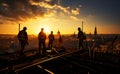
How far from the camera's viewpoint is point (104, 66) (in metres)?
8.52

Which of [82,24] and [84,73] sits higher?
[82,24]

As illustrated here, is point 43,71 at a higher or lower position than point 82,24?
lower

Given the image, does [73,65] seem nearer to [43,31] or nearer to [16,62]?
[16,62]

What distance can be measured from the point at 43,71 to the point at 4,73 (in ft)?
6.78

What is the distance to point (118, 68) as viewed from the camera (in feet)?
25.6

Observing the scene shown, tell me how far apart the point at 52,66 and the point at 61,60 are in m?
1.06

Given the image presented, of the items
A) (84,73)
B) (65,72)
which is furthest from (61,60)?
(84,73)

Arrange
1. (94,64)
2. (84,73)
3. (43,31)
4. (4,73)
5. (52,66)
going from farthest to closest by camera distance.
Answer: (43,31) < (52,66) < (94,64) < (84,73) < (4,73)

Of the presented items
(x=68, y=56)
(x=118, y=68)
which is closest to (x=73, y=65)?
(x=68, y=56)

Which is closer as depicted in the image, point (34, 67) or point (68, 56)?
point (34, 67)

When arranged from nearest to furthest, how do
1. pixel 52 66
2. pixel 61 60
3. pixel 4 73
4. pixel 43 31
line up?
pixel 4 73 < pixel 52 66 < pixel 61 60 < pixel 43 31

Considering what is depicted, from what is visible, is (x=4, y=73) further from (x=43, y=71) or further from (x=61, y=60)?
(x=61, y=60)

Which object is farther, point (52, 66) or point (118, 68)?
point (52, 66)

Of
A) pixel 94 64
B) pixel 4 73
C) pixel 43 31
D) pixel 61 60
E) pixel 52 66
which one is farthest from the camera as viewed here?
pixel 43 31
